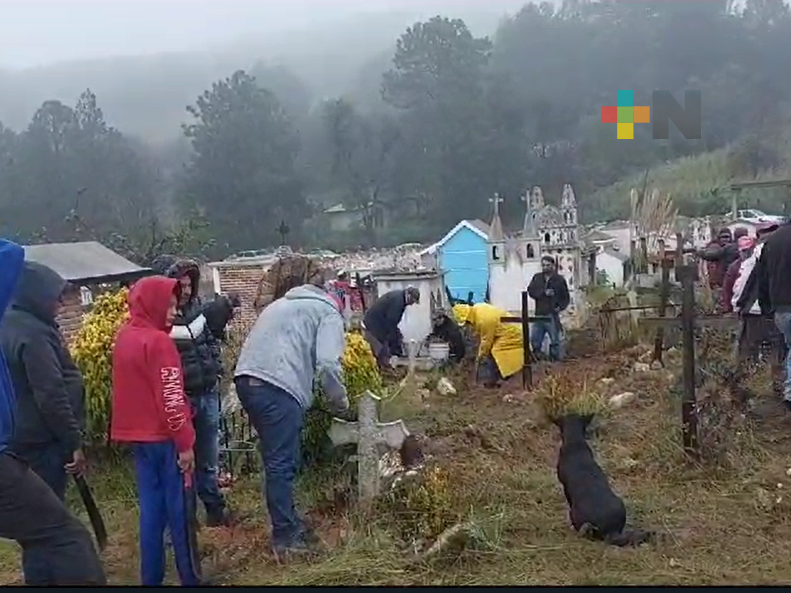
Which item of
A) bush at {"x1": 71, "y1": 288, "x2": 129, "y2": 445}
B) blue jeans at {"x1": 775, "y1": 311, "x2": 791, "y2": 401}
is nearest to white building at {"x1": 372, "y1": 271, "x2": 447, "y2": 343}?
blue jeans at {"x1": 775, "y1": 311, "x2": 791, "y2": 401}

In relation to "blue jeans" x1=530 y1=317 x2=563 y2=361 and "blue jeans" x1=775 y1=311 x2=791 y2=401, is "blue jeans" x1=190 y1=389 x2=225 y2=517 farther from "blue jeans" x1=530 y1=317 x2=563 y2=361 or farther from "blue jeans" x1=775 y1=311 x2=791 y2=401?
"blue jeans" x1=530 y1=317 x2=563 y2=361

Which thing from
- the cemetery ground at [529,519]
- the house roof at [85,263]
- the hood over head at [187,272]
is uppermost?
the hood over head at [187,272]

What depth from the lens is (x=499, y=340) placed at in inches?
340

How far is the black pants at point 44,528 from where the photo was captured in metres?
2.88

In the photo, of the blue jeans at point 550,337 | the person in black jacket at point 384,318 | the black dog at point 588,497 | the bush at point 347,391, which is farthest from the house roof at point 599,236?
the black dog at point 588,497

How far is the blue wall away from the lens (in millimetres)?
17170

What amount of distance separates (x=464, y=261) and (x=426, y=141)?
17529 mm

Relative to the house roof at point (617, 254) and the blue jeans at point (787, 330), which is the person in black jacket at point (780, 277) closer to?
the blue jeans at point (787, 330)

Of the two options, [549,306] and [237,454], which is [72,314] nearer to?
[237,454]

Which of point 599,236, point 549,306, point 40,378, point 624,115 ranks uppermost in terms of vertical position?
point 624,115

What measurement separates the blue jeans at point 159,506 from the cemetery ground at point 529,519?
29 centimetres

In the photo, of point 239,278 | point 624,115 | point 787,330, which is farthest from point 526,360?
point 624,115

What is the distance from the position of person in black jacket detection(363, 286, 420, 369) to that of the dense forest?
20.9m

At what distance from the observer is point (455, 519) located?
4070 mm
